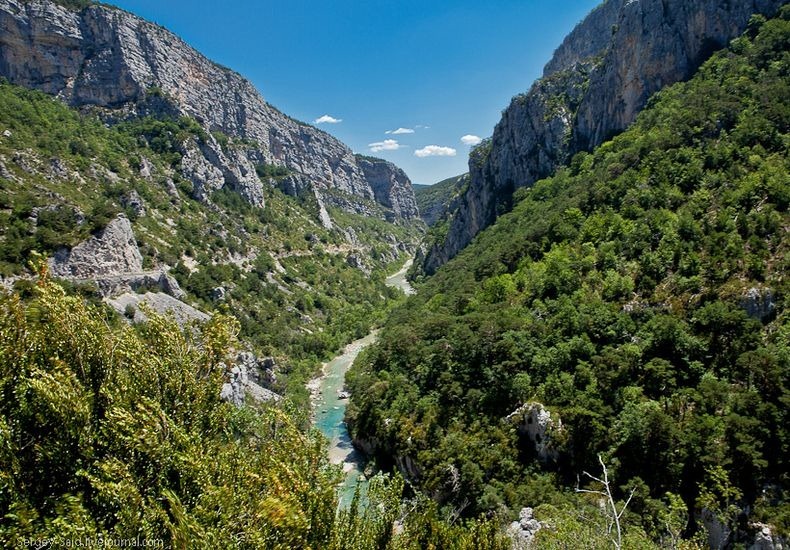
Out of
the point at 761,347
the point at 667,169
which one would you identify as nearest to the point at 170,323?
the point at 761,347

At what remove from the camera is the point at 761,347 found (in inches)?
959

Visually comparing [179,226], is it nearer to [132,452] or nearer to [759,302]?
[132,452]

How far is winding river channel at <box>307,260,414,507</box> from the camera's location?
34.2m

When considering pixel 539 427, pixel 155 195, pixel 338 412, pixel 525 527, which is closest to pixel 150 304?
pixel 338 412

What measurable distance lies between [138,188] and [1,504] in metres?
64.8

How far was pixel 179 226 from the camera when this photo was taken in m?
61.2

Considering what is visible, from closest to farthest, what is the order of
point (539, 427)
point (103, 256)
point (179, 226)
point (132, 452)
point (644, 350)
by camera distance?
1. point (132, 452)
2. point (539, 427)
3. point (644, 350)
4. point (103, 256)
5. point (179, 226)

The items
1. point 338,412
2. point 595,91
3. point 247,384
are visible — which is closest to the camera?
point 247,384

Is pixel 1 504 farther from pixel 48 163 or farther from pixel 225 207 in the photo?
pixel 225 207

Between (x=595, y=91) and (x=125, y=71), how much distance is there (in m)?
85.4

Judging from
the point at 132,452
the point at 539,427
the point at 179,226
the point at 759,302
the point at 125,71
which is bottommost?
the point at 539,427

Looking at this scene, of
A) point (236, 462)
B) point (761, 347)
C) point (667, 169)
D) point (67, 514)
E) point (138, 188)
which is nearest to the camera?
point (67, 514)

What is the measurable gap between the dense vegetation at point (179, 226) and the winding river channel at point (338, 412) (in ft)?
6.33

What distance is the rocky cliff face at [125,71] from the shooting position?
7069 centimetres
